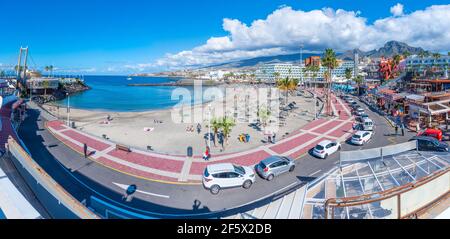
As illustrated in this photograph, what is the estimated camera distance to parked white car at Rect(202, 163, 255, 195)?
12311 millimetres

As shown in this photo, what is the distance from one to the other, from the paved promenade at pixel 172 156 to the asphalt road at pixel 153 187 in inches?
Result: 34.3

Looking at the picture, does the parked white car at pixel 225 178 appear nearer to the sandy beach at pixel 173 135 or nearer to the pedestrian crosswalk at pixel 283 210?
the pedestrian crosswalk at pixel 283 210

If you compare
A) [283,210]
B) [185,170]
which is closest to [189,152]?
[185,170]

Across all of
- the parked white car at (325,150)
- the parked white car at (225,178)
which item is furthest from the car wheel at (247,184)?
the parked white car at (325,150)

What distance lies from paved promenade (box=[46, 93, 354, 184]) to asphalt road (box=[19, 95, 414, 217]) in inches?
34.3

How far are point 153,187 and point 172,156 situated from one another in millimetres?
5375

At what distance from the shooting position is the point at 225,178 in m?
12.4

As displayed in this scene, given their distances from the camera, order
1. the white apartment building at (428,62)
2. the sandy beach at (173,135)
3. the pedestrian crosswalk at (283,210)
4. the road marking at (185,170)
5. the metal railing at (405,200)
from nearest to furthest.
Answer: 1. the metal railing at (405,200)
2. the pedestrian crosswalk at (283,210)
3. the road marking at (185,170)
4. the sandy beach at (173,135)
5. the white apartment building at (428,62)

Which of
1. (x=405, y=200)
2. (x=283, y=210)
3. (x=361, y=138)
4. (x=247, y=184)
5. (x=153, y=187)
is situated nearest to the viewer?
(x=405, y=200)

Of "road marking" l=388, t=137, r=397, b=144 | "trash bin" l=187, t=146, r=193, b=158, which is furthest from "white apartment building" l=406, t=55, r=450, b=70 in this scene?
"trash bin" l=187, t=146, r=193, b=158

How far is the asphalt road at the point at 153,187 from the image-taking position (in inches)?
449

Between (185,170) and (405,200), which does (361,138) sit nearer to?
(185,170)

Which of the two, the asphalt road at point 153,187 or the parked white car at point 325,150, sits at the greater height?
the parked white car at point 325,150

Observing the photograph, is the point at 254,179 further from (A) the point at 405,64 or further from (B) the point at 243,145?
(A) the point at 405,64
